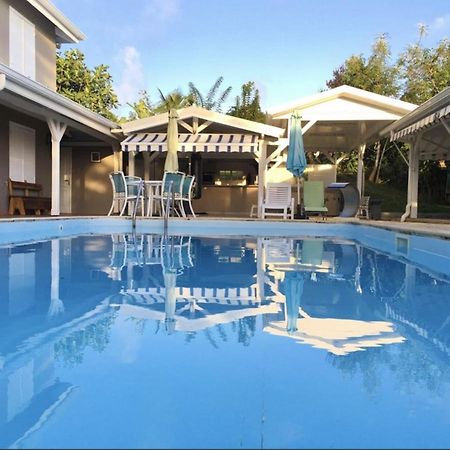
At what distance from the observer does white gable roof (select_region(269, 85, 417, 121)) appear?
12.3 m

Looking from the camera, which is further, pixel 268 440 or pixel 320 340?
pixel 320 340

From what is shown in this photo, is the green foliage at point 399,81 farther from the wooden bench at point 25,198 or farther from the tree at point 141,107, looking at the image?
the wooden bench at point 25,198

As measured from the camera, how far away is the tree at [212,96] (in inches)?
1019

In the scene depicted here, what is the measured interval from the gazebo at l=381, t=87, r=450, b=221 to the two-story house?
26.9 ft

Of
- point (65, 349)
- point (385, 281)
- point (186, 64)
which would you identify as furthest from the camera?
point (186, 64)

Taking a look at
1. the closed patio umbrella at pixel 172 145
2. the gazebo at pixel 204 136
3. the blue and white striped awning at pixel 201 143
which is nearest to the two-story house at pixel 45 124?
the gazebo at pixel 204 136

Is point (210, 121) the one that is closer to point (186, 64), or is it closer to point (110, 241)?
point (110, 241)

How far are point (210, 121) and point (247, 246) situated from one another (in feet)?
20.9

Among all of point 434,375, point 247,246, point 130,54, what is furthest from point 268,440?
point 130,54

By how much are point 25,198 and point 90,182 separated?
162 inches

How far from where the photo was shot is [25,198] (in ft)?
37.4

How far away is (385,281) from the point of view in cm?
470

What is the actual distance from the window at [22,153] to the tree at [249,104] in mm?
16218

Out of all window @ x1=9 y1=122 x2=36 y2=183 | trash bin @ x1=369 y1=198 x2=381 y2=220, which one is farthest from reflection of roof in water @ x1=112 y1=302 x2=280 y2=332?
trash bin @ x1=369 y1=198 x2=381 y2=220
